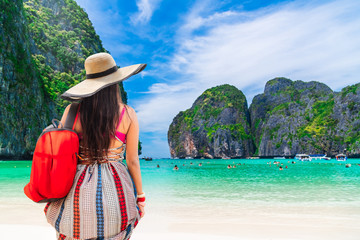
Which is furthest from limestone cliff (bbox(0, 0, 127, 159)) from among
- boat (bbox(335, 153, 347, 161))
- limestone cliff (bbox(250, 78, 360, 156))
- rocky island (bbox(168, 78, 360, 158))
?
limestone cliff (bbox(250, 78, 360, 156))

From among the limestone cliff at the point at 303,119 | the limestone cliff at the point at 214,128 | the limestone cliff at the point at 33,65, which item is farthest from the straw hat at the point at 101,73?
the limestone cliff at the point at 214,128

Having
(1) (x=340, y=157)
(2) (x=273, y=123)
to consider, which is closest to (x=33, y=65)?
(1) (x=340, y=157)

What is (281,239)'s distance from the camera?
4406 millimetres

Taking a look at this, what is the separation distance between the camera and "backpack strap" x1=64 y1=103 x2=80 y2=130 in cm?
A: 172

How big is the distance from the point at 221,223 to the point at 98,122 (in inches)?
190

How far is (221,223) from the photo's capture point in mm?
5867

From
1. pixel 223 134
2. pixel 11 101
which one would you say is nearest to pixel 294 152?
pixel 223 134

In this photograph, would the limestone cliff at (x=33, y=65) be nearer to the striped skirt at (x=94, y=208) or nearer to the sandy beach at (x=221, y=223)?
the sandy beach at (x=221, y=223)

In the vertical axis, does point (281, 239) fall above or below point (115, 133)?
below

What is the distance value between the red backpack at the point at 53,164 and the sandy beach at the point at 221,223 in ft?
10.2

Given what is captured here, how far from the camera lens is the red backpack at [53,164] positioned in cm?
154

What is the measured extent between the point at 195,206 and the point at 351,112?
91.4 metres

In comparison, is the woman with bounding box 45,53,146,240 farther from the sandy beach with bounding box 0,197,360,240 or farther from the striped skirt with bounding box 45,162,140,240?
the sandy beach with bounding box 0,197,360,240

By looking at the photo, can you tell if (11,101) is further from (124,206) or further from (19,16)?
(124,206)
